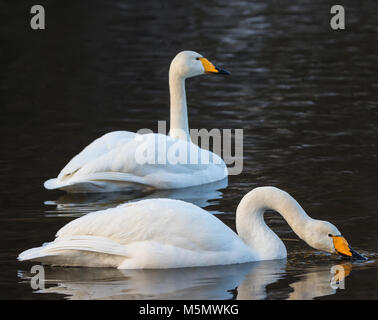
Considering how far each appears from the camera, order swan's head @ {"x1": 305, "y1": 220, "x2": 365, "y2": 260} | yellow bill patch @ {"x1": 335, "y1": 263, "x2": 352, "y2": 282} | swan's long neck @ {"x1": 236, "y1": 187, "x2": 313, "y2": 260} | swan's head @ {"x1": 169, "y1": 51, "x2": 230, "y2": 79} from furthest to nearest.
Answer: swan's head @ {"x1": 169, "y1": 51, "x2": 230, "y2": 79} < swan's long neck @ {"x1": 236, "y1": 187, "x2": 313, "y2": 260} < swan's head @ {"x1": 305, "y1": 220, "x2": 365, "y2": 260} < yellow bill patch @ {"x1": 335, "y1": 263, "x2": 352, "y2": 282}

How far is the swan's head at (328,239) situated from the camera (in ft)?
29.0

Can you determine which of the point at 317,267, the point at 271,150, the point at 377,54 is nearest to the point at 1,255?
the point at 317,267

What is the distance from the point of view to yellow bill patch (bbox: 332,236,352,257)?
8828 millimetres

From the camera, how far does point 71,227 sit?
8.91 metres

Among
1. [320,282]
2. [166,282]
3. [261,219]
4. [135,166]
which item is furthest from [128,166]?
[320,282]

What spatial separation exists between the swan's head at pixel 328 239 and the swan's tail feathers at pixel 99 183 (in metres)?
3.55

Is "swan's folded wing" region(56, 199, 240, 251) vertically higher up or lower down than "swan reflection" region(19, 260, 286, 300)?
higher up

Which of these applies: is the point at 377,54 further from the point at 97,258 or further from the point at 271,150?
the point at 97,258

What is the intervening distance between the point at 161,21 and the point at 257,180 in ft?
43.8

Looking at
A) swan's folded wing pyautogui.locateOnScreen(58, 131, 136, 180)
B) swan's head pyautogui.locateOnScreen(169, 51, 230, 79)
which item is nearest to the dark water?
swan's folded wing pyautogui.locateOnScreen(58, 131, 136, 180)

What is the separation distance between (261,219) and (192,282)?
43.6 inches

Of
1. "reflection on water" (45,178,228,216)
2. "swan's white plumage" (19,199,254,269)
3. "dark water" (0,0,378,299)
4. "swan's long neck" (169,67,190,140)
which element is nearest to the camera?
"dark water" (0,0,378,299)

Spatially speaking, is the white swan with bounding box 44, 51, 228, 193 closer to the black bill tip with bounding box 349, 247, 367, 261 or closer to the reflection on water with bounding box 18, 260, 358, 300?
the reflection on water with bounding box 18, 260, 358, 300

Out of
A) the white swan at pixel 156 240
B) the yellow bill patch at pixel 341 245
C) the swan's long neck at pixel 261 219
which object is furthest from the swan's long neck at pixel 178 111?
the yellow bill patch at pixel 341 245
